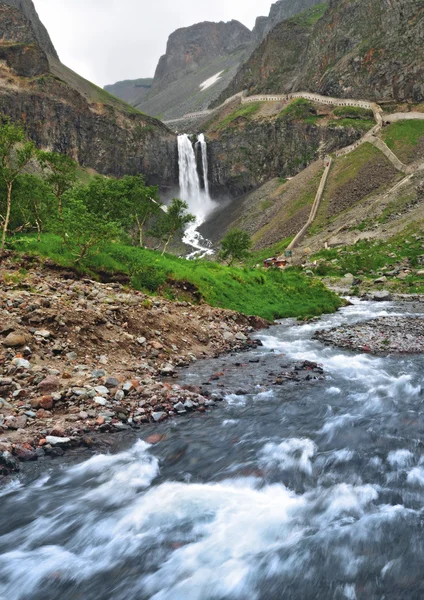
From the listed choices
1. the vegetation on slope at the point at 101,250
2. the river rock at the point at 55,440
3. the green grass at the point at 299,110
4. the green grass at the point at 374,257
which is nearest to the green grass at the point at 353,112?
the green grass at the point at 299,110

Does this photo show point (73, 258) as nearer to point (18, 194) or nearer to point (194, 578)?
point (18, 194)

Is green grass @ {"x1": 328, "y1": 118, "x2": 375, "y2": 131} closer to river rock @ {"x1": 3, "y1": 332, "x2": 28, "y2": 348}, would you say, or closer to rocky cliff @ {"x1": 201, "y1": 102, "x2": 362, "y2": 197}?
rocky cliff @ {"x1": 201, "y1": 102, "x2": 362, "y2": 197}

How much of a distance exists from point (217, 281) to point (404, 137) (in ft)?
275

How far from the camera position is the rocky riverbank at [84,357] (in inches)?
354

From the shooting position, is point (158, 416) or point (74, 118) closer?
point (158, 416)

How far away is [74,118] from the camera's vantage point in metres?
118

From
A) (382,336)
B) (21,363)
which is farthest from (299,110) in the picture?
(21,363)

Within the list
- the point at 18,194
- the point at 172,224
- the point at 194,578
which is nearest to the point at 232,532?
the point at 194,578

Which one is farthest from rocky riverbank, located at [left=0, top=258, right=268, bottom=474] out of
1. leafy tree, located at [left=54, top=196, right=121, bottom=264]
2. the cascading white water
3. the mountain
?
the mountain

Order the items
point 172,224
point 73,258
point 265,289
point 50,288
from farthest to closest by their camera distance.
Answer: point 172,224, point 265,289, point 73,258, point 50,288

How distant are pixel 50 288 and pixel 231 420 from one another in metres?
10.5

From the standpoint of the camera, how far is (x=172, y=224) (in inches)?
1780

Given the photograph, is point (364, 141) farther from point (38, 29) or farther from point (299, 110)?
point (38, 29)

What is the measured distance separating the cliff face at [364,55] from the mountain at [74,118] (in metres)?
56.3
